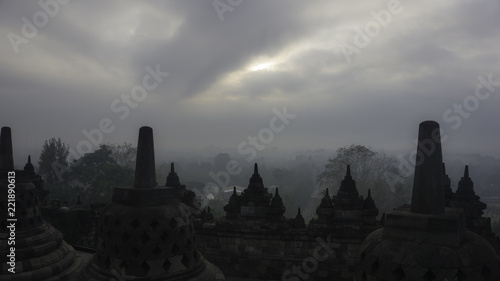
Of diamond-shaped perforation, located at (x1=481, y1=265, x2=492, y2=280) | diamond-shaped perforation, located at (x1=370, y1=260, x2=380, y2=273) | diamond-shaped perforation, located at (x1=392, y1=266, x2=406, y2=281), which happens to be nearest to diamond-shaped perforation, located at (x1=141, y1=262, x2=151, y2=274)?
diamond-shaped perforation, located at (x1=370, y1=260, x2=380, y2=273)

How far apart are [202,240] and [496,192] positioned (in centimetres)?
12640

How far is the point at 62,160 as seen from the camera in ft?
155

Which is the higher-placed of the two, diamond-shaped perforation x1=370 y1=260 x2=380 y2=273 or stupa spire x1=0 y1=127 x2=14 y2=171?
stupa spire x1=0 y1=127 x2=14 y2=171

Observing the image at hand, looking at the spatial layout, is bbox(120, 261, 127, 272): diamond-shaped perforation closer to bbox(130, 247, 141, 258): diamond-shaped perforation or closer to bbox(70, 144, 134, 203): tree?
bbox(130, 247, 141, 258): diamond-shaped perforation

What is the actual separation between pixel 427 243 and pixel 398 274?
0.39m

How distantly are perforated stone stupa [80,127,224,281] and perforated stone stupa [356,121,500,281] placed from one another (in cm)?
254

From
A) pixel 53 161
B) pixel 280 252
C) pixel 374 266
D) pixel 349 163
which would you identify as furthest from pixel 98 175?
pixel 374 266

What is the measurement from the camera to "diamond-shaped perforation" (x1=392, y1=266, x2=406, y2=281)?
9.16ft

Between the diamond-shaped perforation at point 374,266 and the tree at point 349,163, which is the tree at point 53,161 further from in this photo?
the diamond-shaped perforation at point 374,266

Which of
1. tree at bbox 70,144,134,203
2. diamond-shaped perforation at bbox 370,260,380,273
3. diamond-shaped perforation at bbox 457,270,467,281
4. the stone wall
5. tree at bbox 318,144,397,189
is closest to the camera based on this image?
diamond-shaped perforation at bbox 457,270,467,281

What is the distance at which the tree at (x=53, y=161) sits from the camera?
4312 cm

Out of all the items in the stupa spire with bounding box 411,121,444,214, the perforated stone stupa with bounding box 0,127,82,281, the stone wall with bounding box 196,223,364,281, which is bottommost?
the stone wall with bounding box 196,223,364,281

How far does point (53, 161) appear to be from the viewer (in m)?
45.5

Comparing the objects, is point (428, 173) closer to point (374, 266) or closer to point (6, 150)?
point (374, 266)
